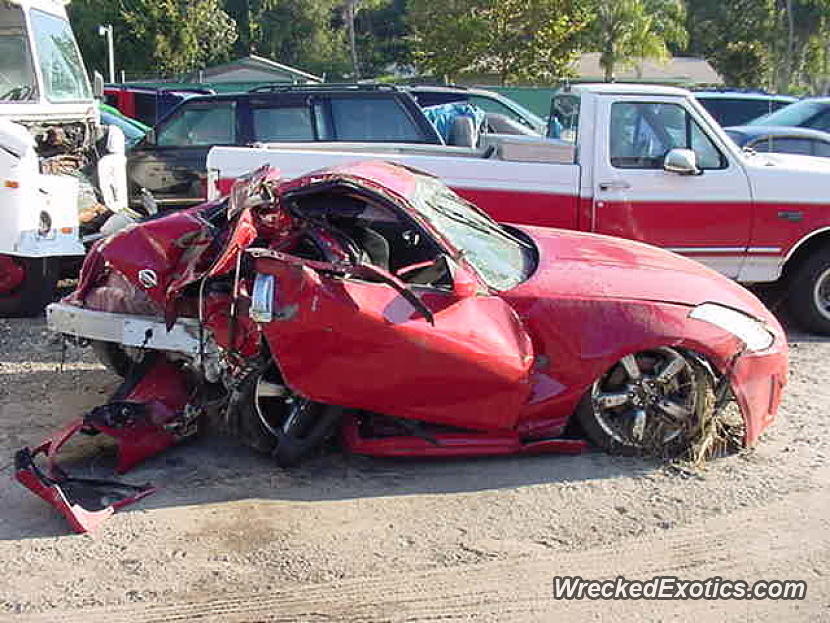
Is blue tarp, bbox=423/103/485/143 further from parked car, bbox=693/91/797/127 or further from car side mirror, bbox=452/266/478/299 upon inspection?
parked car, bbox=693/91/797/127

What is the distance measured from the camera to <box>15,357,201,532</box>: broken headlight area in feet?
13.8

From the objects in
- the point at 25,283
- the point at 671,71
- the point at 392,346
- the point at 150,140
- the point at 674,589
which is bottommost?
the point at 674,589

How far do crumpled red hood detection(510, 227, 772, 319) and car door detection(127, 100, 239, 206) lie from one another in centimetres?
558

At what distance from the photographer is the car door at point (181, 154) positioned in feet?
33.4

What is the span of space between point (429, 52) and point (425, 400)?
29.5 meters

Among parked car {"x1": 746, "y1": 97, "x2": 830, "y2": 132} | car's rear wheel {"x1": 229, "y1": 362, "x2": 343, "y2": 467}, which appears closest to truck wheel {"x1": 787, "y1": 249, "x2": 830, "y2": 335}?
car's rear wheel {"x1": 229, "y1": 362, "x2": 343, "y2": 467}

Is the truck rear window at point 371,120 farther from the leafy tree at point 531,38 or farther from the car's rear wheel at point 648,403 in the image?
the leafy tree at point 531,38

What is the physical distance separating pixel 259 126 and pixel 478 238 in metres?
5.26

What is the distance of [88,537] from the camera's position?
4.10 metres

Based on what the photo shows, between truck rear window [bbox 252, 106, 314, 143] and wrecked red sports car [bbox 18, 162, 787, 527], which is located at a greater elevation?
truck rear window [bbox 252, 106, 314, 143]

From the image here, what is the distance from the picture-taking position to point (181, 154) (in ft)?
33.9

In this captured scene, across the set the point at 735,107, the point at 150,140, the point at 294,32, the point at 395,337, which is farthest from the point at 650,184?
the point at 294,32

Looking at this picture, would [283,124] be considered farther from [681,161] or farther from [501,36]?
[501,36]

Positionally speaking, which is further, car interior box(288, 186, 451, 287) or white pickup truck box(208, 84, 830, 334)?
white pickup truck box(208, 84, 830, 334)
